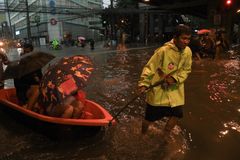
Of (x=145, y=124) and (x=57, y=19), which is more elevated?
(x=57, y=19)

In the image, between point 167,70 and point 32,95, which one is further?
point 32,95

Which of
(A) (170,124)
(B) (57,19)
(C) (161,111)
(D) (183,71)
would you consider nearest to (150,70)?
(D) (183,71)

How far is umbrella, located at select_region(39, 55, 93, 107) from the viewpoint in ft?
15.4

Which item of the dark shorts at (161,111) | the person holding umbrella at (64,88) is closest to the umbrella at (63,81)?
the person holding umbrella at (64,88)

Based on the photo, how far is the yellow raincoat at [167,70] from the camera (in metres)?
4.38

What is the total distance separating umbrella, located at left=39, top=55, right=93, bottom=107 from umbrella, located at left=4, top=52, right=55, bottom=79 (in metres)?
0.87

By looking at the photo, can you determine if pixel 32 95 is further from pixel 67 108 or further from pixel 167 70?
pixel 167 70

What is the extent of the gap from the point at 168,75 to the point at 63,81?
5.25 feet

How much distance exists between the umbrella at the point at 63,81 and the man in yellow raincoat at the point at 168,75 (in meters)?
1.03

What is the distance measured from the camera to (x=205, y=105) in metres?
7.34

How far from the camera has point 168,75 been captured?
439cm

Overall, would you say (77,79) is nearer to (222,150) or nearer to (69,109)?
(69,109)

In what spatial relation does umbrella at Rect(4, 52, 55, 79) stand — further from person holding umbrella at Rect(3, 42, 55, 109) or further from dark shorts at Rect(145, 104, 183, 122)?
dark shorts at Rect(145, 104, 183, 122)

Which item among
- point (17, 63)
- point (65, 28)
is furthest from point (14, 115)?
point (65, 28)
